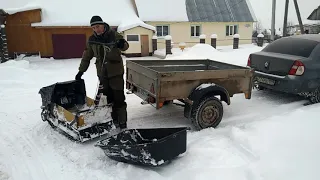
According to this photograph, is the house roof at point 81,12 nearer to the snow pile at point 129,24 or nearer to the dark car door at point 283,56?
the snow pile at point 129,24

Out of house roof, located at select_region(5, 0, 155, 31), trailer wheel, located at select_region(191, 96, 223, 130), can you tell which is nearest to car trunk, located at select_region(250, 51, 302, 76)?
trailer wheel, located at select_region(191, 96, 223, 130)

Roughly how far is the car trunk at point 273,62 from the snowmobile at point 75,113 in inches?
165

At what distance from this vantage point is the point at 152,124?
5.39 m

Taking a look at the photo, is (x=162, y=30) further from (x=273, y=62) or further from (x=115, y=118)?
(x=115, y=118)

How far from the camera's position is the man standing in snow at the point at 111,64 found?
461 cm

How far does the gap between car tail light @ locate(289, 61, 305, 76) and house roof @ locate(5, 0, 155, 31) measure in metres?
13.0

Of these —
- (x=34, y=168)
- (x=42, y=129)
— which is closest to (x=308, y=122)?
(x=34, y=168)

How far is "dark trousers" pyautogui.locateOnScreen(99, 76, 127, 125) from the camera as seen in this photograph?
15.7 ft

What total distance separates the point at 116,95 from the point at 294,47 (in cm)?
472

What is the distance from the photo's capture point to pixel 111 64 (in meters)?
4.69

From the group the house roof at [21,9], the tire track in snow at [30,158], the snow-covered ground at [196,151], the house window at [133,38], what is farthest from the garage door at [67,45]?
the tire track in snow at [30,158]

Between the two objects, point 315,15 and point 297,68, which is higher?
point 315,15

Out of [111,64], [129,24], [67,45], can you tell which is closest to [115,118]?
[111,64]

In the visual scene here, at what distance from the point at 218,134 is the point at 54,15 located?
16156mm
